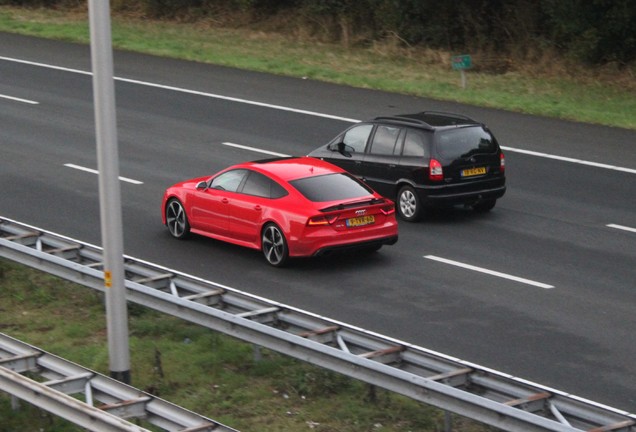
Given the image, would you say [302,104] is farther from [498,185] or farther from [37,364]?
[37,364]

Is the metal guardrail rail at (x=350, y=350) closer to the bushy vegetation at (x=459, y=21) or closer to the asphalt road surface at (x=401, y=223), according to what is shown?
the asphalt road surface at (x=401, y=223)

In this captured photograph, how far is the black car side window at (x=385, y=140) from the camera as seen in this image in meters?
20.4

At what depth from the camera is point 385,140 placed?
20.6 meters

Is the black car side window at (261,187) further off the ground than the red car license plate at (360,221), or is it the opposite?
the black car side window at (261,187)

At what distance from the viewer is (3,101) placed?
101 ft

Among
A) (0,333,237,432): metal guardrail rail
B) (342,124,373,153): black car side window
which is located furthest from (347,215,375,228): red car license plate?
(0,333,237,432): metal guardrail rail

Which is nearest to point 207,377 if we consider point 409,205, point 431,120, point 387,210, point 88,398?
point 88,398

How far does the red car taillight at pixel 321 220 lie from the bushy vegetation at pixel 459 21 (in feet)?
61.3

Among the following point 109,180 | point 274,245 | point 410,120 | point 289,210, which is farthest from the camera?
point 410,120

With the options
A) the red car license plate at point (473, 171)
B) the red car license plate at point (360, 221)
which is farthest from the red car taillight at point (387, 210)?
the red car license plate at point (473, 171)

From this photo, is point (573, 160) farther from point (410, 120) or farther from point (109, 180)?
point (109, 180)

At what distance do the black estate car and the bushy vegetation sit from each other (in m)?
14.5

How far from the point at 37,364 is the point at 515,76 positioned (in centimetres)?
2463

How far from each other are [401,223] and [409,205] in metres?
0.35
